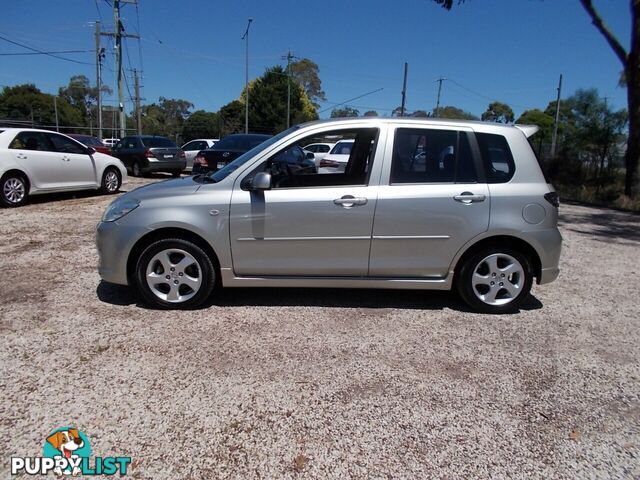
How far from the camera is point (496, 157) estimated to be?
408 cm

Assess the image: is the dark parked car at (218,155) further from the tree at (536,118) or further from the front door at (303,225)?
the tree at (536,118)

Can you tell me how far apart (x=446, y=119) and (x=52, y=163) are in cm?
853

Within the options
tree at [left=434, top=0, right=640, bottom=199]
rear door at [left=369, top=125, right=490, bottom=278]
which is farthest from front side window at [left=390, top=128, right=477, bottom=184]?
tree at [left=434, top=0, right=640, bottom=199]

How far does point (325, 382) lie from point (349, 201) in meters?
1.60

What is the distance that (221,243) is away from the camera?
155 inches

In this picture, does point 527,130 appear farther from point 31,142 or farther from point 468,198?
point 31,142

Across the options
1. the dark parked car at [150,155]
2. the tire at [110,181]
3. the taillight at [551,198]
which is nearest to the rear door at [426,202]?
the taillight at [551,198]

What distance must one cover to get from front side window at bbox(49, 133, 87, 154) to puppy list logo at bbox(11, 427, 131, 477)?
8843 mm

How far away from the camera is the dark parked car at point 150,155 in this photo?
50.4 ft

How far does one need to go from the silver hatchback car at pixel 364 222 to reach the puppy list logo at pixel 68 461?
175 centimetres

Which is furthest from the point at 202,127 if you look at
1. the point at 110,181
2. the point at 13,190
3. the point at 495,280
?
the point at 495,280

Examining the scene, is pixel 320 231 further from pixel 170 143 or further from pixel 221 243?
pixel 170 143

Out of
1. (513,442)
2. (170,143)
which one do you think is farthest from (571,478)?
(170,143)

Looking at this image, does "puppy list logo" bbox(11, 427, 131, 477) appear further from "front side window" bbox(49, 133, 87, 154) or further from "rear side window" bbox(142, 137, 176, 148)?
"rear side window" bbox(142, 137, 176, 148)
